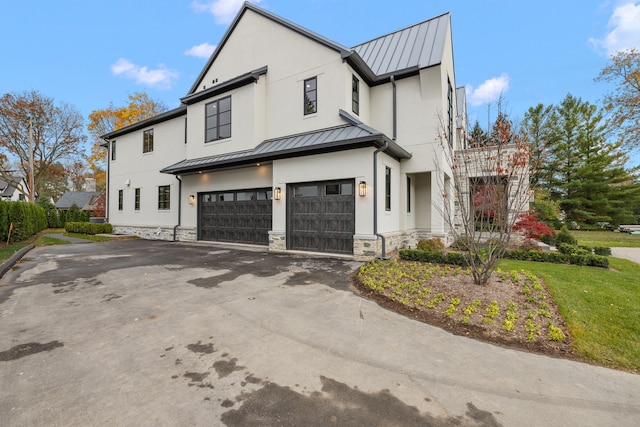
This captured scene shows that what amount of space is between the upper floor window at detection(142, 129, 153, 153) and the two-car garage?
6950 mm

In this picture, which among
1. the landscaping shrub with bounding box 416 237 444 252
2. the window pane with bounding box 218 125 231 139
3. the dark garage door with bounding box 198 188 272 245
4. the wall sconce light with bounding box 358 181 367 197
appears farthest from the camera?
the window pane with bounding box 218 125 231 139

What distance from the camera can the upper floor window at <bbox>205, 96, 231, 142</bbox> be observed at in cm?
1269

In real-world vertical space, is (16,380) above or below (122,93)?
below

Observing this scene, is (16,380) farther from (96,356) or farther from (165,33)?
(165,33)

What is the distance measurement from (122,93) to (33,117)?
8.06m

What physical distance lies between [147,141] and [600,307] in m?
20.6

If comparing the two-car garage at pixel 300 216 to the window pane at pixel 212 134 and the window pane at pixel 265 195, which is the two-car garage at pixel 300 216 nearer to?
the window pane at pixel 265 195

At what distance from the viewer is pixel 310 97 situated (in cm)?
1104

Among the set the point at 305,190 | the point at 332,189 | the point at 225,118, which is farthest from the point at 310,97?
the point at 225,118

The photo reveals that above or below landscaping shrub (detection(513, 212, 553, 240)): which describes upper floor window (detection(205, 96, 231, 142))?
above

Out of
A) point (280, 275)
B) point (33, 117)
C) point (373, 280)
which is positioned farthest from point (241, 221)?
point (33, 117)

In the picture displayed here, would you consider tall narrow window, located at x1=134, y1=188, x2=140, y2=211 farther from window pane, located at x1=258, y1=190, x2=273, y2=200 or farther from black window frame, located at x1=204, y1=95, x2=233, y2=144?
window pane, located at x1=258, y1=190, x2=273, y2=200

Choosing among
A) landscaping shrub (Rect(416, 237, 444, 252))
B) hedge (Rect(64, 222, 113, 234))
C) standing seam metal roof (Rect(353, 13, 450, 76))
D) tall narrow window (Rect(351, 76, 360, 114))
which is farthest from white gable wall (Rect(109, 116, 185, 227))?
landscaping shrub (Rect(416, 237, 444, 252))

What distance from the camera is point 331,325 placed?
13.3 ft
